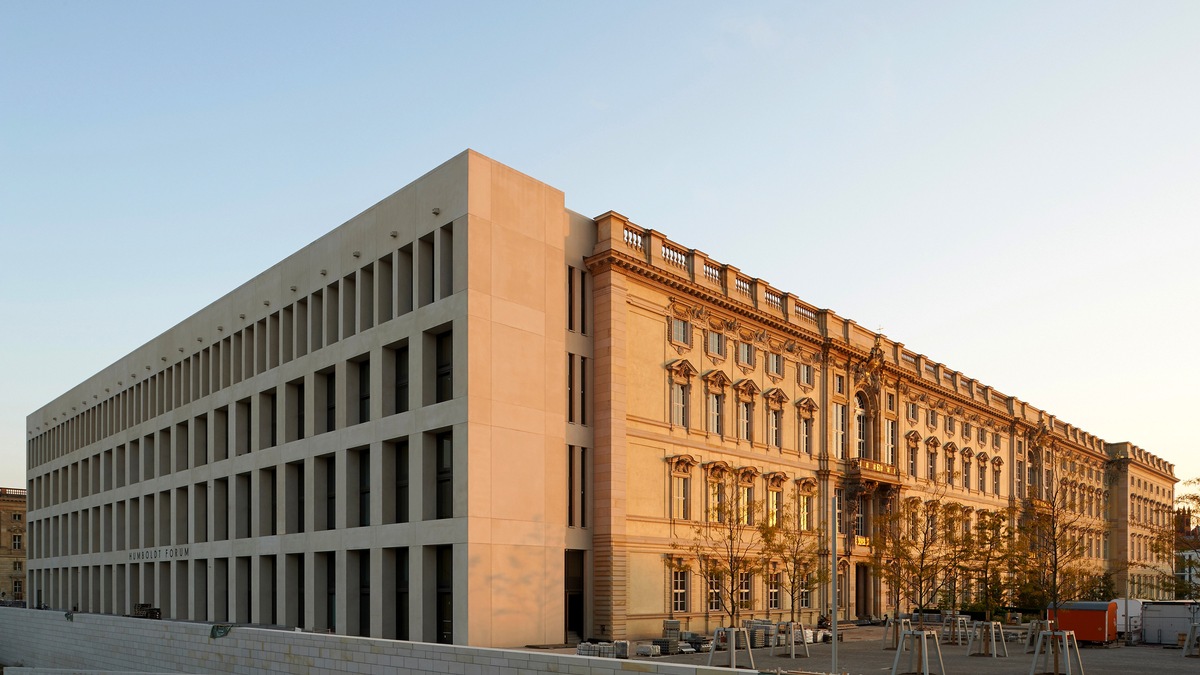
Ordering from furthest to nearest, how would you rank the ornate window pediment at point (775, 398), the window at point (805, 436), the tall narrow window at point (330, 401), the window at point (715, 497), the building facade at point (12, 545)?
the building facade at point (12, 545) < the window at point (805, 436) < the ornate window pediment at point (775, 398) < the tall narrow window at point (330, 401) < the window at point (715, 497)

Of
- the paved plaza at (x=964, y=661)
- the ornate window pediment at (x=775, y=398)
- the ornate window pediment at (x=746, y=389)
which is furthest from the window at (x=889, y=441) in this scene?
the paved plaza at (x=964, y=661)

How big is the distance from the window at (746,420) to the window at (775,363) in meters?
2.76

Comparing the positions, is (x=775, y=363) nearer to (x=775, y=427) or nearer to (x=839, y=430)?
(x=775, y=427)

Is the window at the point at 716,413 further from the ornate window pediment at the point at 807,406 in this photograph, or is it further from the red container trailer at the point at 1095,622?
the red container trailer at the point at 1095,622

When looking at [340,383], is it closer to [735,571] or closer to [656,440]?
[656,440]

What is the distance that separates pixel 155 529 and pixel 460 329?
119ft

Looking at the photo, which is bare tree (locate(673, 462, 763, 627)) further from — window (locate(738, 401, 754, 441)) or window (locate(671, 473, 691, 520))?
window (locate(738, 401, 754, 441))

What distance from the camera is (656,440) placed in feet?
162

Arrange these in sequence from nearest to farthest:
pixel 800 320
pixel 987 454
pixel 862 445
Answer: pixel 800 320
pixel 862 445
pixel 987 454

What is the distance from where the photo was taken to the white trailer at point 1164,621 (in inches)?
1970

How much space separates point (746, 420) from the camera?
55.8 metres

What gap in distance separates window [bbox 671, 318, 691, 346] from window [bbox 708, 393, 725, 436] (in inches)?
129

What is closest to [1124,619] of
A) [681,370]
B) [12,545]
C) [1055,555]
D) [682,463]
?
[1055,555]

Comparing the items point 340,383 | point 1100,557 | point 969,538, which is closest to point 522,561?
point 340,383
